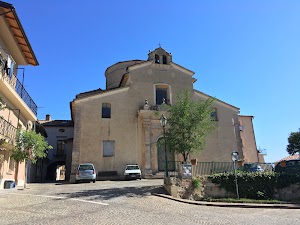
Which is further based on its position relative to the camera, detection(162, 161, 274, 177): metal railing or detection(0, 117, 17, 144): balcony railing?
detection(162, 161, 274, 177): metal railing

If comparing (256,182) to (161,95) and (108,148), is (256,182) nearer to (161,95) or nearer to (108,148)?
(108,148)

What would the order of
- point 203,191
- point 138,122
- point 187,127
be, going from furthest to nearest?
point 138,122 < point 187,127 < point 203,191

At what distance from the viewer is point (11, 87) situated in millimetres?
14672

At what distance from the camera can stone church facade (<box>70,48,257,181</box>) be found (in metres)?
24.4

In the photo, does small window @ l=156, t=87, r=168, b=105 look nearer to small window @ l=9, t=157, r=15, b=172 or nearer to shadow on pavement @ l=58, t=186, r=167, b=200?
shadow on pavement @ l=58, t=186, r=167, b=200

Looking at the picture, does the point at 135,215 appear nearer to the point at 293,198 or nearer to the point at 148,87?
the point at 293,198

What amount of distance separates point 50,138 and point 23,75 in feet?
77.6

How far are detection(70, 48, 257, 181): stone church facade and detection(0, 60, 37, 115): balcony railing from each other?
4.89 meters

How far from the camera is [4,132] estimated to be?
14.1m

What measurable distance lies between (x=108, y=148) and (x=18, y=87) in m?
10.2

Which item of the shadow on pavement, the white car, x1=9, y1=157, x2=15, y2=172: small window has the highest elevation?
x1=9, y1=157, x2=15, y2=172: small window

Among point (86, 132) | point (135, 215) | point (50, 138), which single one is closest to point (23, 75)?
point (86, 132)

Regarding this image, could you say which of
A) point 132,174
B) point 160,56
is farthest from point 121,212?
point 160,56

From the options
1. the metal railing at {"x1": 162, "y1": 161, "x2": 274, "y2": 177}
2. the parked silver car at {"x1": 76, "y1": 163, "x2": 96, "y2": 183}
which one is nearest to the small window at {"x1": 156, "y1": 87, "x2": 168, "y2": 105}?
the parked silver car at {"x1": 76, "y1": 163, "x2": 96, "y2": 183}
